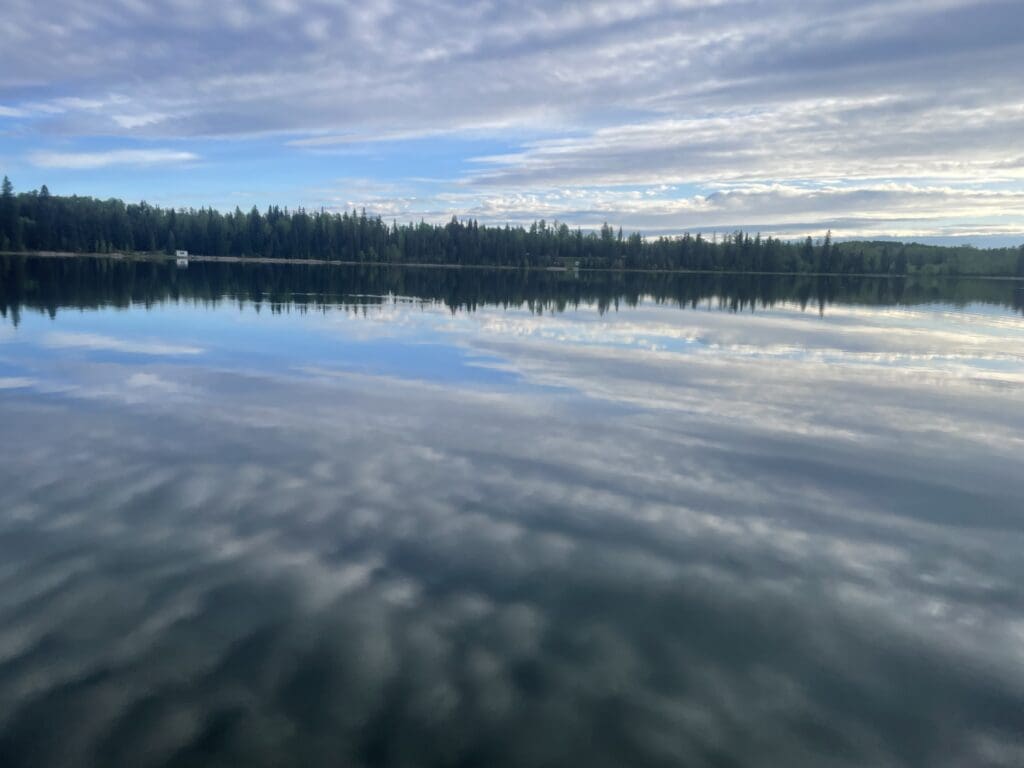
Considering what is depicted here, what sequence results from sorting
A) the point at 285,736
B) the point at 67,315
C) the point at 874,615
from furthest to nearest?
the point at 67,315 → the point at 874,615 → the point at 285,736

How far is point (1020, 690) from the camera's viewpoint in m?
8.05

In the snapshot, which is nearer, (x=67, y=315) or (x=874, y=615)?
(x=874, y=615)

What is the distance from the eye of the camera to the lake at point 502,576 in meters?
7.10

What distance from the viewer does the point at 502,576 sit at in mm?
9984

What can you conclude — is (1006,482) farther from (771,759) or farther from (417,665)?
(417,665)

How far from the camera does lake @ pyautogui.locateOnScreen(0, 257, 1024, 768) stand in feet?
23.3

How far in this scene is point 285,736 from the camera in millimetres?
6852

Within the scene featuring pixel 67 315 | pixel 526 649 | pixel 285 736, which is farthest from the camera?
pixel 67 315

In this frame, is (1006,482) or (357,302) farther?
(357,302)

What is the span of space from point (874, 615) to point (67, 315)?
42.6 meters

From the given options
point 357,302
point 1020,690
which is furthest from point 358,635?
point 357,302

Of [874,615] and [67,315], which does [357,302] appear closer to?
[67,315]

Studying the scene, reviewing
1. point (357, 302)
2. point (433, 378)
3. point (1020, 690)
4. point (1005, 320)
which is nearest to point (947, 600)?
point (1020, 690)

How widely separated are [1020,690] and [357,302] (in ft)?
174
